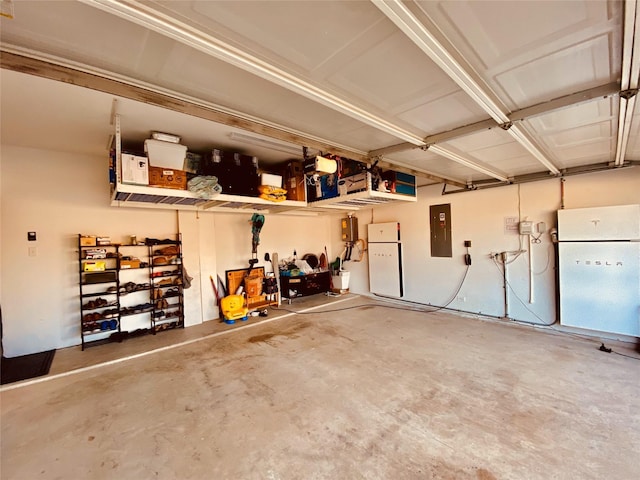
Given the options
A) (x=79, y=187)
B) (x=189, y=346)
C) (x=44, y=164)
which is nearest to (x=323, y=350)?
(x=189, y=346)

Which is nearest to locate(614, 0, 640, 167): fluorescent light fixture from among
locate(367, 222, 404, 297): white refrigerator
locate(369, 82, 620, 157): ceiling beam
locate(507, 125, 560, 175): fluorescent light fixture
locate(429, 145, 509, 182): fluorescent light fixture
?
locate(369, 82, 620, 157): ceiling beam

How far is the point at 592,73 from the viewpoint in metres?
1.71

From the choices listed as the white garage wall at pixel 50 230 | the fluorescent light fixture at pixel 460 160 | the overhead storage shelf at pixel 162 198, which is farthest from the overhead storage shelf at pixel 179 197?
the fluorescent light fixture at pixel 460 160

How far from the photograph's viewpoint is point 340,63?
5.23 ft

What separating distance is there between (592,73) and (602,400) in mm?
2808

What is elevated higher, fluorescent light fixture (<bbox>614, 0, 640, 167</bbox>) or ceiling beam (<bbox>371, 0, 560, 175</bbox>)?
ceiling beam (<bbox>371, 0, 560, 175</bbox>)

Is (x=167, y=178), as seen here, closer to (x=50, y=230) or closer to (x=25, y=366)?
(x=50, y=230)

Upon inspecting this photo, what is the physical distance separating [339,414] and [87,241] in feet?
14.0

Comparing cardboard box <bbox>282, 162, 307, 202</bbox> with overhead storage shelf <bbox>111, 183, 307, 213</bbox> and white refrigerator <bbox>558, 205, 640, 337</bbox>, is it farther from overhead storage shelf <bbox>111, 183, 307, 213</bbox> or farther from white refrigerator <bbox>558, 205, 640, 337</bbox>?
white refrigerator <bbox>558, 205, 640, 337</bbox>

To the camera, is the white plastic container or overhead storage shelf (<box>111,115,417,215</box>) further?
the white plastic container

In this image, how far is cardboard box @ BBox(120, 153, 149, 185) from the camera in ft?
9.54

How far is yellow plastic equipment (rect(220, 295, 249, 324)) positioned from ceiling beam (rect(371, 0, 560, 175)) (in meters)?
4.77

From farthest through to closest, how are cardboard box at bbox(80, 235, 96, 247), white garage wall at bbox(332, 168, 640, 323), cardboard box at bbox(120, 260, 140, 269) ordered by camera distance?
cardboard box at bbox(120, 260, 140, 269) → white garage wall at bbox(332, 168, 640, 323) → cardboard box at bbox(80, 235, 96, 247)

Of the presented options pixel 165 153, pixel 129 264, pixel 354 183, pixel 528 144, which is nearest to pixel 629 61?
pixel 528 144
